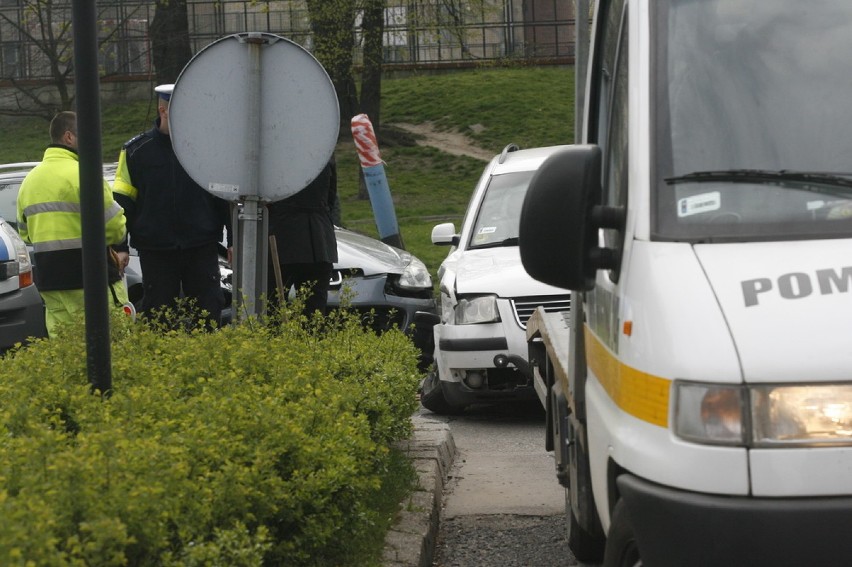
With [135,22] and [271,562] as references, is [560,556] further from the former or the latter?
[135,22]

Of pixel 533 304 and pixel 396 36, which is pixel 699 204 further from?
pixel 396 36

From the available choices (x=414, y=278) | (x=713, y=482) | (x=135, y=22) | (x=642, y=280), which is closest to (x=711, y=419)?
(x=713, y=482)

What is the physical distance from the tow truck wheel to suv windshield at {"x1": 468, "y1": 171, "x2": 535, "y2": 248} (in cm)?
424

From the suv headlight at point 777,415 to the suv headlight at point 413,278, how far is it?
801 cm

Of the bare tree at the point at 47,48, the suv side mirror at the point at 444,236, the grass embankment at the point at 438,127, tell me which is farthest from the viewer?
the grass embankment at the point at 438,127

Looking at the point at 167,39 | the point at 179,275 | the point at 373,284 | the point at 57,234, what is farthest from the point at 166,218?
the point at 167,39

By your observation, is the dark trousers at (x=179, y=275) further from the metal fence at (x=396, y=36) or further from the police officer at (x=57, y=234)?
the metal fence at (x=396, y=36)

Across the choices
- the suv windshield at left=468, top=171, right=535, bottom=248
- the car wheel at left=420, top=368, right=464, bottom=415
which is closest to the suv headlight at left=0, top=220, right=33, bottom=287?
the car wheel at left=420, top=368, right=464, bottom=415

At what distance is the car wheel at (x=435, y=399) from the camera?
30.1 feet

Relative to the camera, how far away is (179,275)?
7914mm

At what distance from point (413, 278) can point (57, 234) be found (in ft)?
11.9

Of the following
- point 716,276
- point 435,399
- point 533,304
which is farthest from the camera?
point 435,399

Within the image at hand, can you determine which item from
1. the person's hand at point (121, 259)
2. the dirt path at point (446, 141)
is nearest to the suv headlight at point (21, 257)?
the person's hand at point (121, 259)

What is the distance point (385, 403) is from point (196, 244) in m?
2.67
